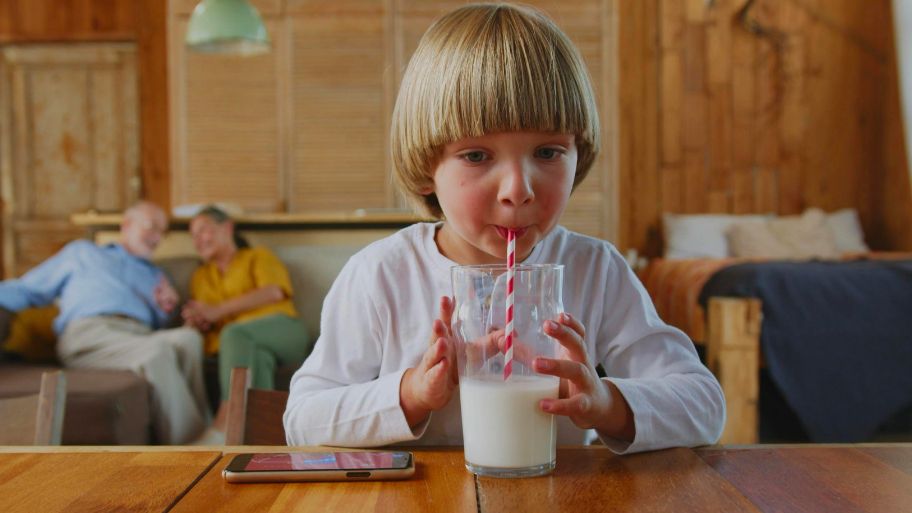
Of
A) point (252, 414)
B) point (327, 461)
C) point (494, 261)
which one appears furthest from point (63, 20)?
point (327, 461)

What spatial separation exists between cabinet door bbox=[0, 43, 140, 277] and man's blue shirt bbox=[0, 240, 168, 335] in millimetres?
3253

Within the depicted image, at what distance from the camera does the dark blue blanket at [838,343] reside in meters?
3.05

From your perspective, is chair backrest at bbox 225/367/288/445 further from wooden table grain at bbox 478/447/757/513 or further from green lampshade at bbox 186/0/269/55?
green lampshade at bbox 186/0/269/55

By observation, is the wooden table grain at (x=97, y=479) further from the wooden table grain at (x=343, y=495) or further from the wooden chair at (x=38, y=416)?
the wooden chair at (x=38, y=416)

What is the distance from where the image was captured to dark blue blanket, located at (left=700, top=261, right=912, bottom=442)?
3053 mm

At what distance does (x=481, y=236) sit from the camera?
0.84 meters

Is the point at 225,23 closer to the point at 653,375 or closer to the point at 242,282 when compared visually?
the point at 242,282

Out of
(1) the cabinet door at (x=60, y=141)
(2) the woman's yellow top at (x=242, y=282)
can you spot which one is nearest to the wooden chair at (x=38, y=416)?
(2) the woman's yellow top at (x=242, y=282)

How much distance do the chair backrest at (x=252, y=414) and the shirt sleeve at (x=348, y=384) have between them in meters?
0.11

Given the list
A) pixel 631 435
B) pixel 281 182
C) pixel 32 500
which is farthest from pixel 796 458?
pixel 281 182

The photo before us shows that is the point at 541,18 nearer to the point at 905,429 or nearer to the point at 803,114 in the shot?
the point at 905,429

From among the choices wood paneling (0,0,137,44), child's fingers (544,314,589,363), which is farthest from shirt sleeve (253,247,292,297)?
wood paneling (0,0,137,44)

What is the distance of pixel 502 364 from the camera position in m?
0.70

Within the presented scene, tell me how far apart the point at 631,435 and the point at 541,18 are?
16.6 inches
